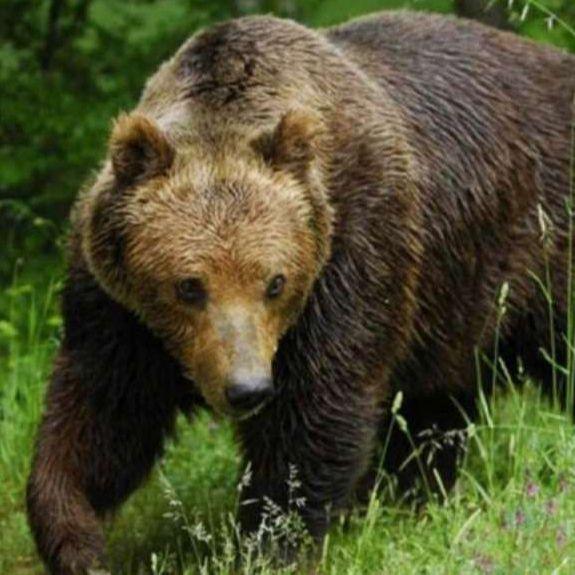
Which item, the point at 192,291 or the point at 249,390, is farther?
the point at 192,291

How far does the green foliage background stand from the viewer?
9.55m

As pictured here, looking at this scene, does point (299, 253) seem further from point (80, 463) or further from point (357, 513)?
point (357, 513)

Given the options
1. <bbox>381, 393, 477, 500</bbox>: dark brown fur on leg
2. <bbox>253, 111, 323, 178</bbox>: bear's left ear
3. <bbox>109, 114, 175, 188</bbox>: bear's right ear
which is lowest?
<bbox>381, 393, 477, 500</bbox>: dark brown fur on leg

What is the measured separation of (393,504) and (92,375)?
1572 millimetres

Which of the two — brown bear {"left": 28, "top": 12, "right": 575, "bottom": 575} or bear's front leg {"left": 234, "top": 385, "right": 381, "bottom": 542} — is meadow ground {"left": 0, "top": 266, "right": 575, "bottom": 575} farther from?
brown bear {"left": 28, "top": 12, "right": 575, "bottom": 575}

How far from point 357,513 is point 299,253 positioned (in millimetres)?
1240

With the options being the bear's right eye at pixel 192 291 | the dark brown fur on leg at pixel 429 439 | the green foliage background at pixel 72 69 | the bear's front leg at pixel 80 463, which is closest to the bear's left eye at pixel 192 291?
the bear's right eye at pixel 192 291

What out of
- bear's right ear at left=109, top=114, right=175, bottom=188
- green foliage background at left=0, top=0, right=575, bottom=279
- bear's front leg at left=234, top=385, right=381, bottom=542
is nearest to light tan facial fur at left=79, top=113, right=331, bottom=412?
bear's right ear at left=109, top=114, right=175, bottom=188

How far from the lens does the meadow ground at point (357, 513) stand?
5355 millimetres

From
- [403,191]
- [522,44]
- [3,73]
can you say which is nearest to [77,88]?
[3,73]

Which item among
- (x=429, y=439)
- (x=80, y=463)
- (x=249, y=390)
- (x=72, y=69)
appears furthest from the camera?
(x=72, y=69)

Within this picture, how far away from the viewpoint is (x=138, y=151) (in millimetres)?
5879

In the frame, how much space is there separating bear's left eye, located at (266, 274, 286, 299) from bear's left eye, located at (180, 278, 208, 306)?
0.21 meters

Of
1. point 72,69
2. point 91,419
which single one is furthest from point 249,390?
point 72,69
